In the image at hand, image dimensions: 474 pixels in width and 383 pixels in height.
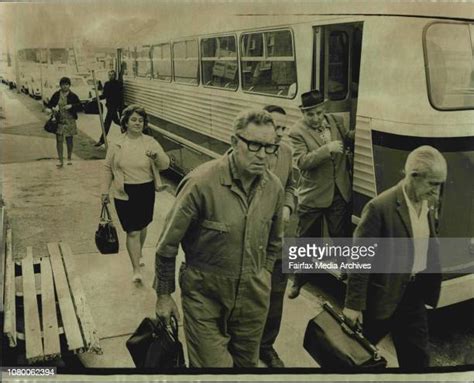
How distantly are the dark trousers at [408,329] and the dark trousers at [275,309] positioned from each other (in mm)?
505

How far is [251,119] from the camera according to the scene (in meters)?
2.94

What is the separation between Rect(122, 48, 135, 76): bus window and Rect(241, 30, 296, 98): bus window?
1.99 ft

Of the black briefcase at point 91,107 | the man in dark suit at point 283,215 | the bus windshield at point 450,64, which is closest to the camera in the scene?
the bus windshield at point 450,64

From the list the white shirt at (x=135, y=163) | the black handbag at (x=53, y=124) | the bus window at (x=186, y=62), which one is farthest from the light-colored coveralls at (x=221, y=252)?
the black handbag at (x=53, y=124)

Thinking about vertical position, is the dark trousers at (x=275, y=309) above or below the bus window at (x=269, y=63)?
below

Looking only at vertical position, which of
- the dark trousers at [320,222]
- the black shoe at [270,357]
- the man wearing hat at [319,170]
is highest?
the man wearing hat at [319,170]

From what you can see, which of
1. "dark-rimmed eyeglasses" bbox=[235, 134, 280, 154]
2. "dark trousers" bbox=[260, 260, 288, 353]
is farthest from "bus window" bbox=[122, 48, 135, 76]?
"dark trousers" bbox=[260, 260, 288, 353]

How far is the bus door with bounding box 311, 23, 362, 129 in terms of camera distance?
2.88 metres

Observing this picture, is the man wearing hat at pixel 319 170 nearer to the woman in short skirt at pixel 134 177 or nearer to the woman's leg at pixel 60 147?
the woman in short skirt at pixel 134 177

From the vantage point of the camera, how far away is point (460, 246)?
3.12 meters

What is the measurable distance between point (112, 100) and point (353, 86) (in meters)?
1.32

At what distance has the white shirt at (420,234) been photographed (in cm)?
305

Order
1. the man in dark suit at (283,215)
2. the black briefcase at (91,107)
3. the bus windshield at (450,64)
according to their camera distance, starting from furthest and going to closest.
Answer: the black briefcase at (91,107) < the man in dark suit at (283,215) < the bus windshield at (450,64)

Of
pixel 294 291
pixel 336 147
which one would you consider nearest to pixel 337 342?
pixel 294 291
